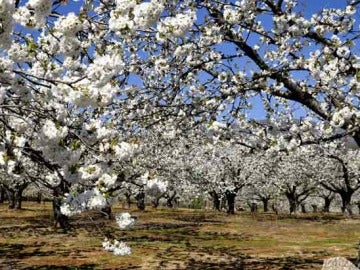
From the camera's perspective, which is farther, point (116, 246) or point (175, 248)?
point (175, 248)

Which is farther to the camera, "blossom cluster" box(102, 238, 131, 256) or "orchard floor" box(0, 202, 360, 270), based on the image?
"orchard floor" box(0, 202, 360, 270)

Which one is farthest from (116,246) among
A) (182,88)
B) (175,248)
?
(175,248)

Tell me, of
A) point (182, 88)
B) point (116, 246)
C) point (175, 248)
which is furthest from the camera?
point (175, 248)

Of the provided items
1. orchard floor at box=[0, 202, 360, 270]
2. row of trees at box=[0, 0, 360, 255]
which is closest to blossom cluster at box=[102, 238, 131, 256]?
row of trees at box=[0, 0, 360, 255]

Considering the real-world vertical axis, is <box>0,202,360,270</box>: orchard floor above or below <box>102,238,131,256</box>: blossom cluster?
below

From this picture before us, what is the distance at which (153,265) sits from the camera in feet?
57.1

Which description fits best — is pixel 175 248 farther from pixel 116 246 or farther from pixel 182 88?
pixel 116 246

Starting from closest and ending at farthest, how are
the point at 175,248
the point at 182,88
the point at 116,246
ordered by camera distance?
the point at 116,246 → the point at 182,88 → the point at 175,248

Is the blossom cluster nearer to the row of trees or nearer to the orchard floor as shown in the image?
the row of trees

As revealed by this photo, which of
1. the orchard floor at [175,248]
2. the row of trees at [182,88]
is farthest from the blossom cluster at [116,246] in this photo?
the orchard floor at [175,248]

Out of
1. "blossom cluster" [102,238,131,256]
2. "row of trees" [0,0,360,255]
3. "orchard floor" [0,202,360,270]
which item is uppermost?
"row of trees" [0,0,360,255]

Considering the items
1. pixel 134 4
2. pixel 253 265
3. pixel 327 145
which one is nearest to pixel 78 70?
pixel 134 4

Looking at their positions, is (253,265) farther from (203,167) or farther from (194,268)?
(203,167)

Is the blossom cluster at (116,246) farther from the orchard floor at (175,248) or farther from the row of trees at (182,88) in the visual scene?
the orchard floor at (175,248)
